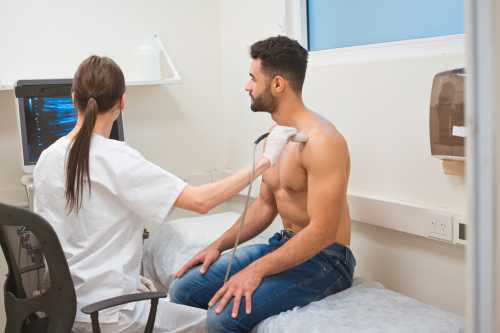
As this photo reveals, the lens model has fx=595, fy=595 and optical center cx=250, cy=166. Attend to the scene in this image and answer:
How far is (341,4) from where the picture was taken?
266 cm

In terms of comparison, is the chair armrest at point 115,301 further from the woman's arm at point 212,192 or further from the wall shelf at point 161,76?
the wall shelf at point 161,76

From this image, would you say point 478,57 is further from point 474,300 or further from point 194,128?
point 194,128

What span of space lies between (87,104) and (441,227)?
1270mm

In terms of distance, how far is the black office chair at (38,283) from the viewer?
1490mm

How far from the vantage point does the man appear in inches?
76.0

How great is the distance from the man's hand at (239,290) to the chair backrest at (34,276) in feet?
1.69

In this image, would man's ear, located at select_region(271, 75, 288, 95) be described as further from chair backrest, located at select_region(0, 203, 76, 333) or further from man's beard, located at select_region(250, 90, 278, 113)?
chair backrest, located at select_region(0, 203, 76, 333)

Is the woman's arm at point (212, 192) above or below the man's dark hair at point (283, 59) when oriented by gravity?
below

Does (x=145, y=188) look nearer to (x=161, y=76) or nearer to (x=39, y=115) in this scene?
(x=39, y=115)

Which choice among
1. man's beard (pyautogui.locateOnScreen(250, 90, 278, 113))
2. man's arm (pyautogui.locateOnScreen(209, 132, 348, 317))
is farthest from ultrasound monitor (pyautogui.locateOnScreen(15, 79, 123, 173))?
man's arm (pyautogui.locateOnScreen(209, 132, 348, 317))

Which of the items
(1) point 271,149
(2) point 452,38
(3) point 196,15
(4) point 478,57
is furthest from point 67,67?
Answer: (4) point 478,57

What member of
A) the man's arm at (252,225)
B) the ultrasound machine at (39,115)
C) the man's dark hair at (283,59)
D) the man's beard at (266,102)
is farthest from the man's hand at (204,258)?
the ultrasound machine at (39,115)

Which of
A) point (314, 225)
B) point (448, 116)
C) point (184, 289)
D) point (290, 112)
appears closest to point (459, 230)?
point (448, 116)

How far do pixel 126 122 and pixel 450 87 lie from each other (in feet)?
6.19
